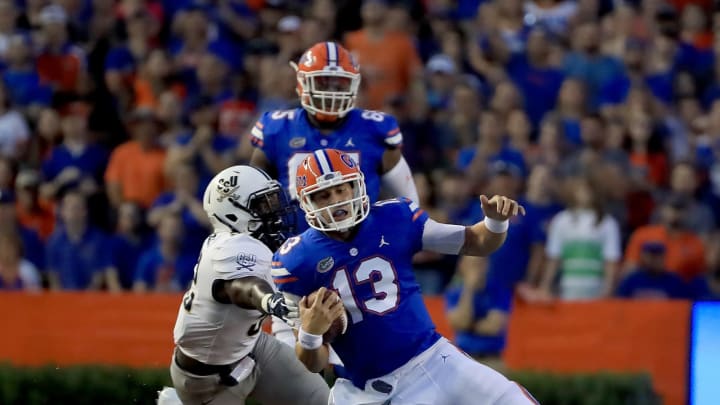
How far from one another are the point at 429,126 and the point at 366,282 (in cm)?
673

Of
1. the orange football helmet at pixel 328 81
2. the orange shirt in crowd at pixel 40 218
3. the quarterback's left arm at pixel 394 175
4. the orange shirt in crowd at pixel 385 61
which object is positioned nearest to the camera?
the orange football helmet at pixel 328 81

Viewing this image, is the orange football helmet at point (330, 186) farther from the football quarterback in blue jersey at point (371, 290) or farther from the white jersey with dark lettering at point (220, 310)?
the white jersey with dark lettering at point (220, 310)

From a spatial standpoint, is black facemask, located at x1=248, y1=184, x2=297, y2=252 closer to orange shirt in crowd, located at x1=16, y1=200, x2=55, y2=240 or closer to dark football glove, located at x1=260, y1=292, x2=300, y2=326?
dark football glove, located at x1=260, y1=292, x2=300, y2=326

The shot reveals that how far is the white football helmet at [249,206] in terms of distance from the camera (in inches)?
287

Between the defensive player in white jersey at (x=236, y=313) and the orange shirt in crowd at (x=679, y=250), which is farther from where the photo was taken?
the orange shirt in crowd at (x=679, y=250)

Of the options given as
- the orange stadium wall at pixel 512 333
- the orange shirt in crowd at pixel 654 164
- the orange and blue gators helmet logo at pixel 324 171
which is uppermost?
the orange and blue gators helmet logo at pixel 324 171

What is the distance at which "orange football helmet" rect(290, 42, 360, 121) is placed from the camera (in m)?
8.06

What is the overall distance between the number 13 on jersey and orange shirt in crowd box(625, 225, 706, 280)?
220 inches

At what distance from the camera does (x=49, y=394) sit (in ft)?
33.6

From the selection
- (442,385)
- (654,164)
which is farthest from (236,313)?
(654,164)

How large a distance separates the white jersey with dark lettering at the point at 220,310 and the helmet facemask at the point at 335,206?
60cm

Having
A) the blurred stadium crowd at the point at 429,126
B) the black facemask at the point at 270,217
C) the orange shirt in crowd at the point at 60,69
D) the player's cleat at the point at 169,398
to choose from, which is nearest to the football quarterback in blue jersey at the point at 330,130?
the black facemask at the point at 270,217

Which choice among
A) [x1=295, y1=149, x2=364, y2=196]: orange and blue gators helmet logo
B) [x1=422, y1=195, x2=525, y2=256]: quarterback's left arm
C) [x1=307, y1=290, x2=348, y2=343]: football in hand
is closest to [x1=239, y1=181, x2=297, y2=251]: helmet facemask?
[x1=295, y1=149, x2=364, y2=196]: orange and blue gators helmet logo

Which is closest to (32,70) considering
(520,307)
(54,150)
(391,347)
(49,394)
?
(54,150)
